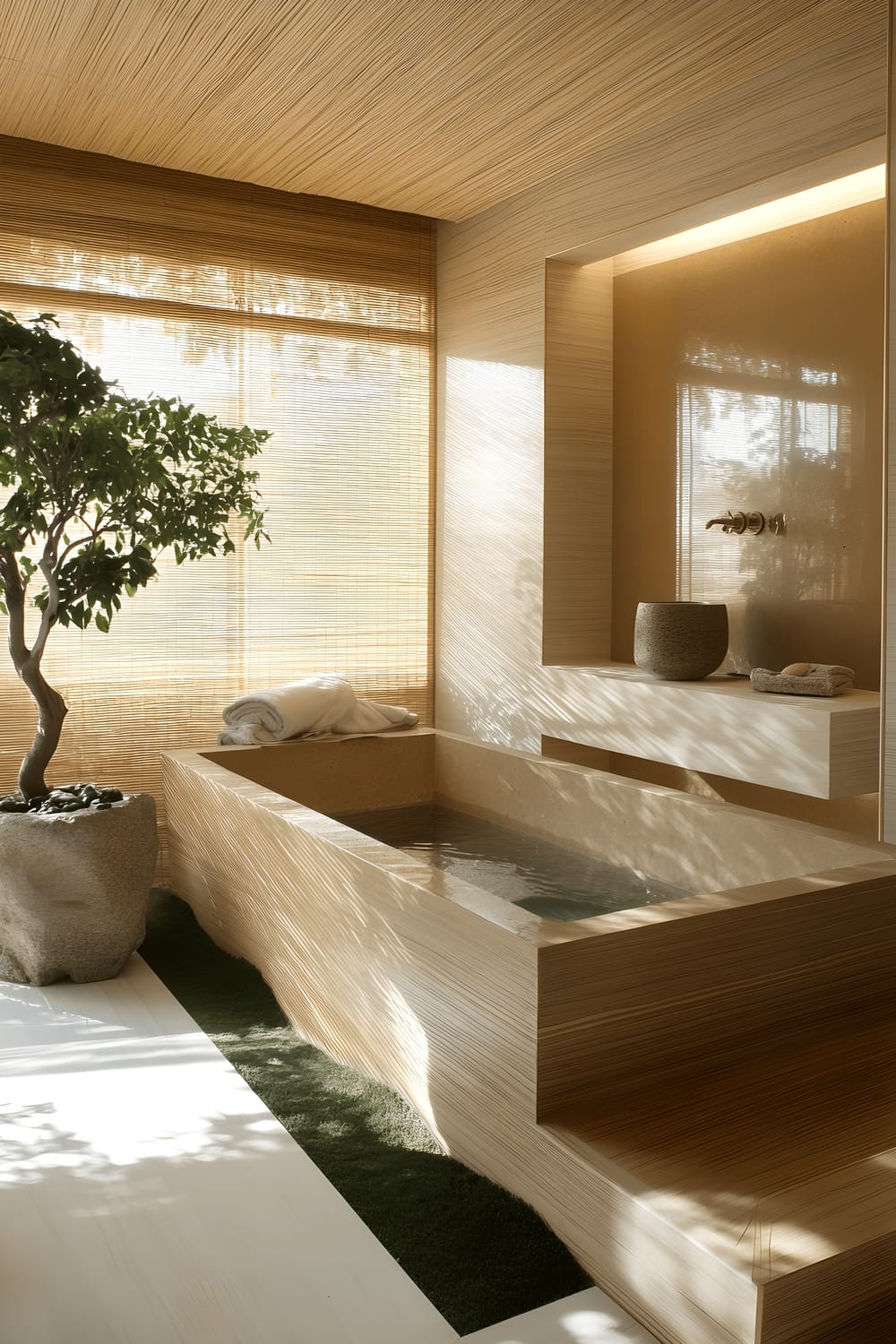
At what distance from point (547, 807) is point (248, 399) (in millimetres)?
1932

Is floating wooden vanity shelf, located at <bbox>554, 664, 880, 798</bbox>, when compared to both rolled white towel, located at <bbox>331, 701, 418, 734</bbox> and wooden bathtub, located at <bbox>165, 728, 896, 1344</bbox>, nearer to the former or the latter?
wooden bathtub, located at <bbox>165, 728, 896, 1344</bbox>

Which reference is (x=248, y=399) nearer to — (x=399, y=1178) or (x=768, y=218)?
(x=768, y=218)

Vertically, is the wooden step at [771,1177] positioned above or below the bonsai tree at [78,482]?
below

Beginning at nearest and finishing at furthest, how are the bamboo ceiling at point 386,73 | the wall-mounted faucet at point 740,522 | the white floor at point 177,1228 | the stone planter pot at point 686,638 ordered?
the white floor at point 177,1228, the bamboo ceiling at point 386,73, the stone planter pot at point 686,638, the wall-mounted faucet at point 740,522

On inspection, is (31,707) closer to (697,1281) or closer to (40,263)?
(40,263)

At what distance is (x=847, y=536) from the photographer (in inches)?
129

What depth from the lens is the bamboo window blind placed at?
386 cm

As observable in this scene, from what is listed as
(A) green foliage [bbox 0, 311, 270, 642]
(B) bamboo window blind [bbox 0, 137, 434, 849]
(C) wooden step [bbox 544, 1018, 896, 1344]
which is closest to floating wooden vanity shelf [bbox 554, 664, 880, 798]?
(C) wooden step [bbox 544, 1018, 896, 1344]

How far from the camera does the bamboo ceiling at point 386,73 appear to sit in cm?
280

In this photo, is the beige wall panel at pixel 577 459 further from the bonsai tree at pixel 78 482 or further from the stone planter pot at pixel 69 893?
the stone planter pot at pixel 69 893

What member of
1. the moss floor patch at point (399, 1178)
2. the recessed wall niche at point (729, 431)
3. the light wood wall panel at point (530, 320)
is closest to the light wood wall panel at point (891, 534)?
the light wood wall panel at point (530, 320)

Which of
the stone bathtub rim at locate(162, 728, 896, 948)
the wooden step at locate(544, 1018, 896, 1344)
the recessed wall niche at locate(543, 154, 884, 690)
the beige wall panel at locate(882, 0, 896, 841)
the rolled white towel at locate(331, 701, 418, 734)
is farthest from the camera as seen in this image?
the rolled white towel at locate(331, 701, 418, 734)

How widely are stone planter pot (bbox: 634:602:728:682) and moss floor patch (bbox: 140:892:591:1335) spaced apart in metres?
1.56

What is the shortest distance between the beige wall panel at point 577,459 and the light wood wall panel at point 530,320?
0.05m
